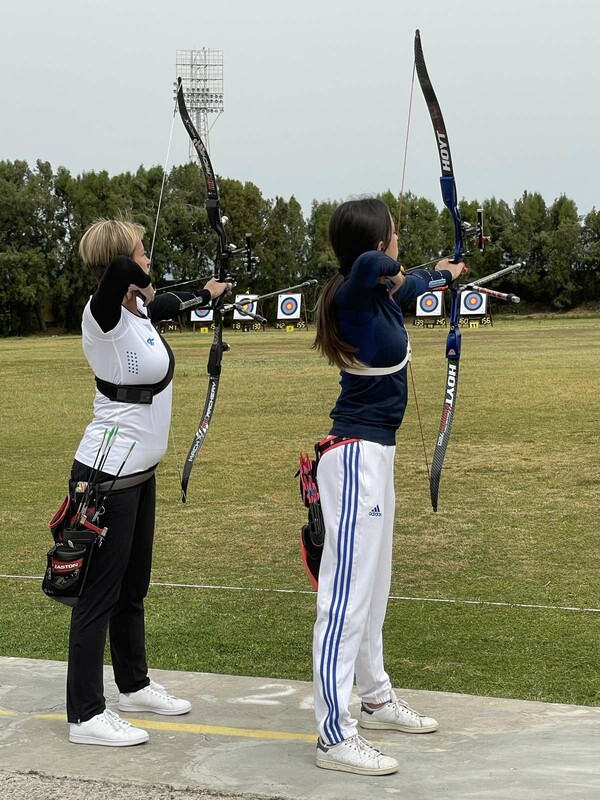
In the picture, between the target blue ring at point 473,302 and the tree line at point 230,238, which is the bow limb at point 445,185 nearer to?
the target blue ring at point 473,302

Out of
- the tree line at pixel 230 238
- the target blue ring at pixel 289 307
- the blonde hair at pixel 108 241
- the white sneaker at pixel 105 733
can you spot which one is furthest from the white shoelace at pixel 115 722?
the tree line at pixel 230 238

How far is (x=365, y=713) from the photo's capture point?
3428 mm

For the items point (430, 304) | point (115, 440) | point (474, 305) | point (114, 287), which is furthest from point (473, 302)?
point (114, 287)

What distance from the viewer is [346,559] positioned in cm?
315

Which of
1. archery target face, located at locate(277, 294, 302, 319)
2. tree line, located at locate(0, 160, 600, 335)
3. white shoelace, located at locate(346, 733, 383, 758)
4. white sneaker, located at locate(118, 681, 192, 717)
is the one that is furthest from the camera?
tree line, located at locate(0, 160, 600, 335)

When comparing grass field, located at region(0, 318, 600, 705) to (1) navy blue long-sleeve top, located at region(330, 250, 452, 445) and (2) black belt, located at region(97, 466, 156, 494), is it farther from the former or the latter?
(1) navy blue long-sleeve top, located at region(330, 250, 452, 445)

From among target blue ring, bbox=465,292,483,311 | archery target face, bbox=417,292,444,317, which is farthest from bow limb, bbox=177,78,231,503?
target blue ring, bbox=465,292,483,311

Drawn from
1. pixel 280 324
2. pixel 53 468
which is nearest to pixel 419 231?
pixel 280 324

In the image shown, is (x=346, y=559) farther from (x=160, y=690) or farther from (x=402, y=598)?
(x=402, y=598)

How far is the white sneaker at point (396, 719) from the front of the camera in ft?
10.9

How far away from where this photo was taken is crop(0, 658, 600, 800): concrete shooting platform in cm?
289

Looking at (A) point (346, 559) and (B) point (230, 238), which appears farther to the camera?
(B) point (230, 238)

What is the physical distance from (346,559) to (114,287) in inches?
41.4

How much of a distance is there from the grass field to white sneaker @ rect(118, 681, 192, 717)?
72cm
